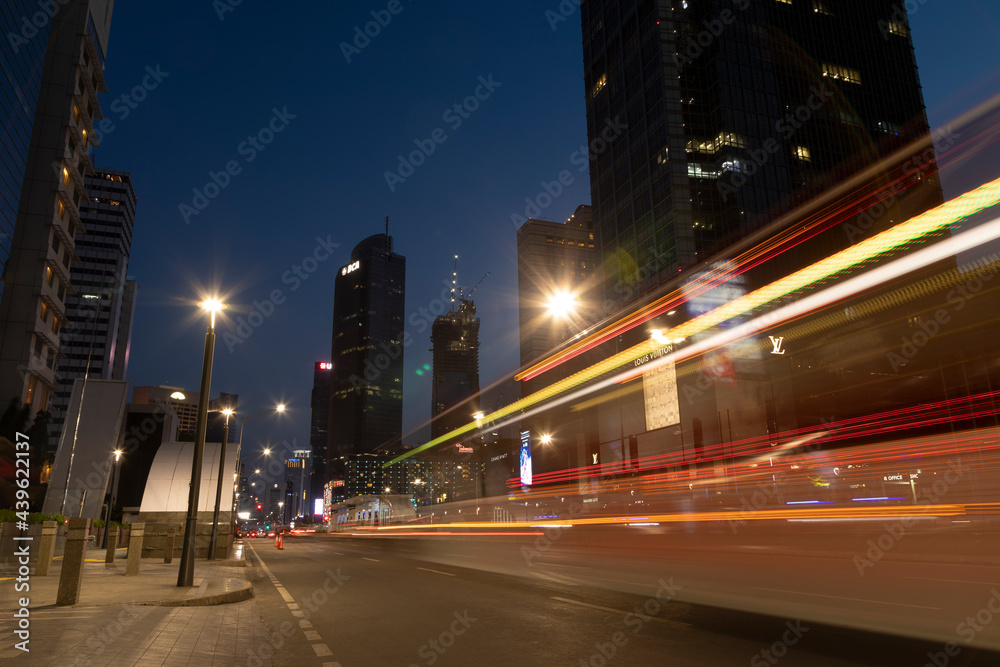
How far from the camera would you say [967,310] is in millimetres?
30875

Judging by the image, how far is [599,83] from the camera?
104062 millimetres

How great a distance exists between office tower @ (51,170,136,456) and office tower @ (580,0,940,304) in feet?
395

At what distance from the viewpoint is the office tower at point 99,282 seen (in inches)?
5507

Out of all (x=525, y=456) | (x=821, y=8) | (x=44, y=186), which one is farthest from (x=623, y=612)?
(x=821, y=8)

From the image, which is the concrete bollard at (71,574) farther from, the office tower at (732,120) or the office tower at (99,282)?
the office tower at (99,282)

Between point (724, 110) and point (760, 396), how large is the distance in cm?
4528

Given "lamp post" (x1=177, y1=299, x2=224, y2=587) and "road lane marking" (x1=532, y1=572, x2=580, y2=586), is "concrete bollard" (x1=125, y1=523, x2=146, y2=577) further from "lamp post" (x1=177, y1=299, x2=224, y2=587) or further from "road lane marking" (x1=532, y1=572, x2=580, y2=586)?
"road lane marking" (x1=532, y1=572, x2=580, y2=586)

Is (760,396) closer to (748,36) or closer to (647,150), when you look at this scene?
(647,150)

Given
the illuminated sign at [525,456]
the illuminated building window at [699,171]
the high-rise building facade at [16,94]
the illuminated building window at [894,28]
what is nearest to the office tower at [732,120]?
the illuminated building window at [699,171]

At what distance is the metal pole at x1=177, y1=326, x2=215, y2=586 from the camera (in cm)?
1375

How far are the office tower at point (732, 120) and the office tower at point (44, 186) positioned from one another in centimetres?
6783

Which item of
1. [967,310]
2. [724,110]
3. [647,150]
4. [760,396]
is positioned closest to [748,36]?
[724,110]

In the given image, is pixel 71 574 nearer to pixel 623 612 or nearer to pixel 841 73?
pixel 623 612

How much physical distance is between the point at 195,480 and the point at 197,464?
0.43m
